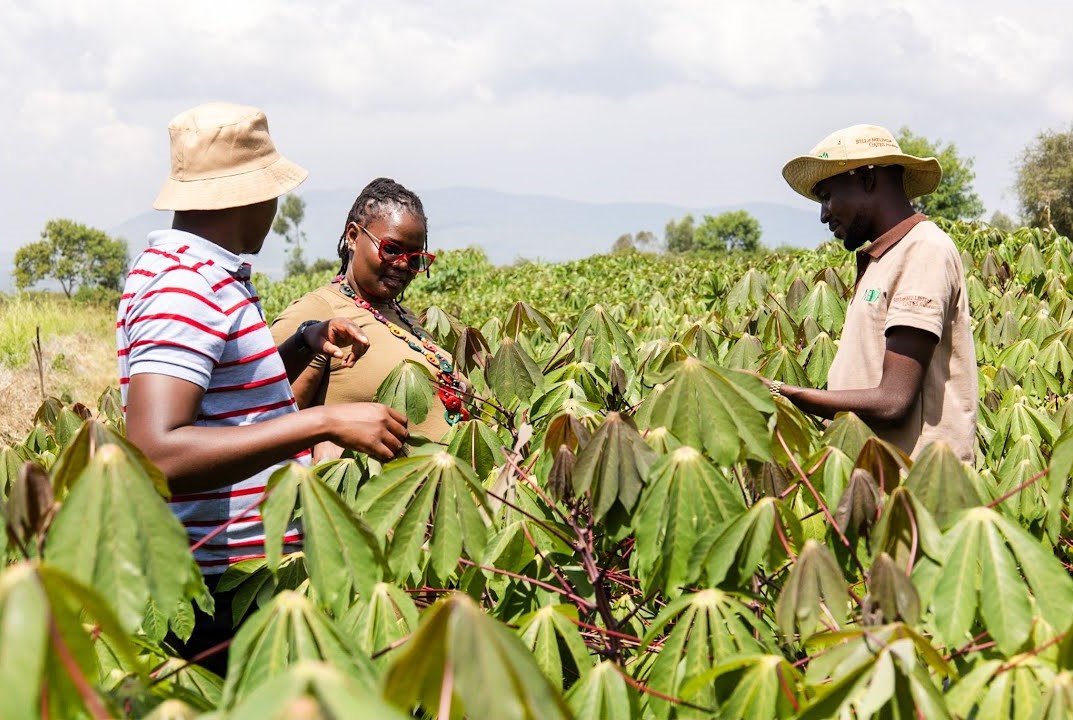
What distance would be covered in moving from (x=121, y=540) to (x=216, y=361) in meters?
0.60

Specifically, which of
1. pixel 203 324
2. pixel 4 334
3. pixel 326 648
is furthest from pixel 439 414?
pixel 4 334

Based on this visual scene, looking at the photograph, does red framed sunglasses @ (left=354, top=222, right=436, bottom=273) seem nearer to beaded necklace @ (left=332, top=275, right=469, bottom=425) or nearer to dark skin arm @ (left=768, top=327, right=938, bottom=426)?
beaded necklace @ (left=332, top=275, right=469, bottom=425)

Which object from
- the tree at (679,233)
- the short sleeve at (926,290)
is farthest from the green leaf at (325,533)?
the tree at (679,233)

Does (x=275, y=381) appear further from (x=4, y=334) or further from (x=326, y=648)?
→ (x=4, y=334)

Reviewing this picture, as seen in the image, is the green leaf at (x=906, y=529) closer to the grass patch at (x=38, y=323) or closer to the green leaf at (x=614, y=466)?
the green leaf at (x=614, y=466)

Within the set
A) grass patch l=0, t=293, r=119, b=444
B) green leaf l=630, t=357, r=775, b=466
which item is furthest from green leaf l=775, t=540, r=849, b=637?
grass patch l=0, t=293, r=119, b=444

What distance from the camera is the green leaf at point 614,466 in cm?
149

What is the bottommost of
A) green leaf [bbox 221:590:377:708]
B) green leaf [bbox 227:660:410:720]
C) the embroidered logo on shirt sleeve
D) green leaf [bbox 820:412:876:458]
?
green leaf [bbox 221:590:377:708]

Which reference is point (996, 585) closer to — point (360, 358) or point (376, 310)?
point (360, 358)

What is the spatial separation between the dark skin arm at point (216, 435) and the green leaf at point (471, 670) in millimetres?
689

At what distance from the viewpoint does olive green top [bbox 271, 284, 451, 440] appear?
2.63 meters

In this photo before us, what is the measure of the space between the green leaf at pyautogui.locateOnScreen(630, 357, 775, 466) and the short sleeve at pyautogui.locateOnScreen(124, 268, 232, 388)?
2.61ft

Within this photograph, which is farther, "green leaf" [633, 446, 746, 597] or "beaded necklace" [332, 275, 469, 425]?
"beaded necklace" [332, 275, 469, 425]

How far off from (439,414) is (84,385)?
1245 cm
